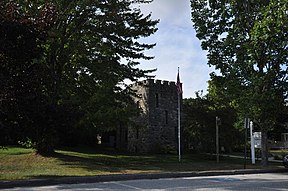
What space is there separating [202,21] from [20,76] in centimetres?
1316

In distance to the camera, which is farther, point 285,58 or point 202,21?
point 202,21

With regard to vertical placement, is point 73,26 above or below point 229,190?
above

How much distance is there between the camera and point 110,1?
69.7ft

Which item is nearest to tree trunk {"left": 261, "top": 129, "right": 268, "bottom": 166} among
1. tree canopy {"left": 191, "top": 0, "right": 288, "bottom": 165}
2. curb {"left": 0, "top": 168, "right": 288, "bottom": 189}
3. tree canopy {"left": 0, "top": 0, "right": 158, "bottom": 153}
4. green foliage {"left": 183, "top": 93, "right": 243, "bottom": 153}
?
tree canopy {"left": 191, "top": 0, "right": 288, "bottom": 165}

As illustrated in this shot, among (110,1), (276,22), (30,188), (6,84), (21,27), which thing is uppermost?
(110,1)

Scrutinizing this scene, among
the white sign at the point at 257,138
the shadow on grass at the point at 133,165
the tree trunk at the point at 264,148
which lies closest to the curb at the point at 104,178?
the shadow on grass at the point at 133,165

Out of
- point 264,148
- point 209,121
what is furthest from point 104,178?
point 209,121

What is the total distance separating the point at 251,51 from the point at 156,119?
17092 mm

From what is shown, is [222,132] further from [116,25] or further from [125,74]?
[116,25]

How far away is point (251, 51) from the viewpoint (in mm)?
19875

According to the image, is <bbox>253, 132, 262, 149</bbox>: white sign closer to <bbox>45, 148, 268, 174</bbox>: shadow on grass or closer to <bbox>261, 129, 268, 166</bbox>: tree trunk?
<bbox>261, 129, 268, 166</bbox>: tree trunk

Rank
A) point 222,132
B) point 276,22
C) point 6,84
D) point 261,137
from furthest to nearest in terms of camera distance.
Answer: point 222,132 → point 261,137 → point 276,22 → point 6,84

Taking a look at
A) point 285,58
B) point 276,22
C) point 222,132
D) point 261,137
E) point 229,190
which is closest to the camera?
point 229,190

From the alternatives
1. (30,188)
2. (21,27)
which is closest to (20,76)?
(21,27)
